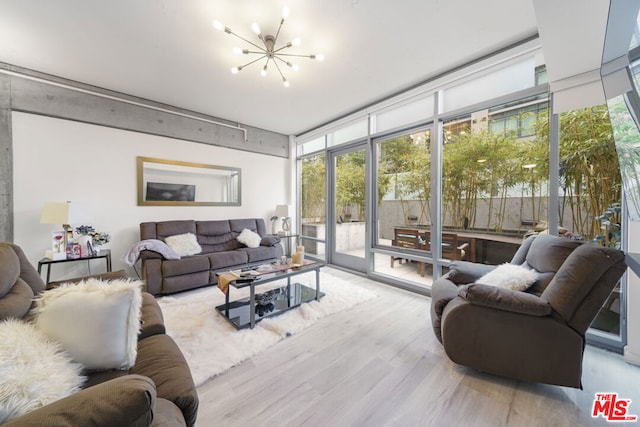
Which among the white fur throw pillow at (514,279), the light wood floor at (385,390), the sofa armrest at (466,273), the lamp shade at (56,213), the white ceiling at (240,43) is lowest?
the light wood floor at (385,390)

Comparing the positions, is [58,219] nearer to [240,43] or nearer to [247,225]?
[247,225]

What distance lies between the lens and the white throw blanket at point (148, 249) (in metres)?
3.20

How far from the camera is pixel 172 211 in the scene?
13.5 ft

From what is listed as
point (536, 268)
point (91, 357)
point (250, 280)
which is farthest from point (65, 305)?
point (536, 268)

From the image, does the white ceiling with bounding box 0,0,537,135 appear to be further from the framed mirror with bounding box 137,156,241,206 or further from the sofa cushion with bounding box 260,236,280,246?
the sofa cushion with bounding box 260,236,280,246

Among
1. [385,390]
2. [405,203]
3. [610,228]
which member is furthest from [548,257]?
[405,203]

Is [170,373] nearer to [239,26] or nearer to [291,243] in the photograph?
[239,26]

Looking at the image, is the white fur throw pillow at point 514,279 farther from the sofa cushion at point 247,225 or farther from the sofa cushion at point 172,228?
the sofa cushion at point 172,228

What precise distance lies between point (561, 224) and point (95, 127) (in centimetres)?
578

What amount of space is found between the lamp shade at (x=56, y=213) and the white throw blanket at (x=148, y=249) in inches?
28.7

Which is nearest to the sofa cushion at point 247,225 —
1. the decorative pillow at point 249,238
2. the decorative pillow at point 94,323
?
the decorative pillow at point 249,238

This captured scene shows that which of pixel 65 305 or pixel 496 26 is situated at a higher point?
pixel 496 26

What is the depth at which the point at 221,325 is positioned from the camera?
2393mm

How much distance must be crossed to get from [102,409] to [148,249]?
3.14 m
